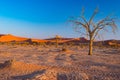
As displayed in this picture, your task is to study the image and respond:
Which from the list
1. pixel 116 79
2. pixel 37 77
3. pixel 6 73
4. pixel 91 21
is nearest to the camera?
pixel 37 77

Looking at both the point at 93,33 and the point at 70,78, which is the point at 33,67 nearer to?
the point at 70,78

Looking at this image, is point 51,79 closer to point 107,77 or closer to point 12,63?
point 107,77

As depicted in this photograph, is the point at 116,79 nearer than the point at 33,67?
Yes

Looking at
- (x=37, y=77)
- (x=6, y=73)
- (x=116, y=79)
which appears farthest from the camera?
(x=6, y=73)

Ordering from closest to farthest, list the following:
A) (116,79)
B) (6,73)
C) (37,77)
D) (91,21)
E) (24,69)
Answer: (37,77)
(116,79)
(6,73)
(24,69)
(91,21)

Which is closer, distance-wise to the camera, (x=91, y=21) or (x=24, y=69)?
(x=24, y=69)

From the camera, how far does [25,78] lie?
29.9ft

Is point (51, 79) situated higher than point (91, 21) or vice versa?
point (91, 21)

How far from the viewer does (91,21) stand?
22.9 metres

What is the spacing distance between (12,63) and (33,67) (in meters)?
1.07

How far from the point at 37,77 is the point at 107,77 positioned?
307 centimetres

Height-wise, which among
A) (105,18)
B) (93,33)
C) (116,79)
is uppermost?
(105,18)

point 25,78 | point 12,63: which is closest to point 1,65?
point 12,63

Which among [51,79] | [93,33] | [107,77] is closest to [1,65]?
[51,79]
